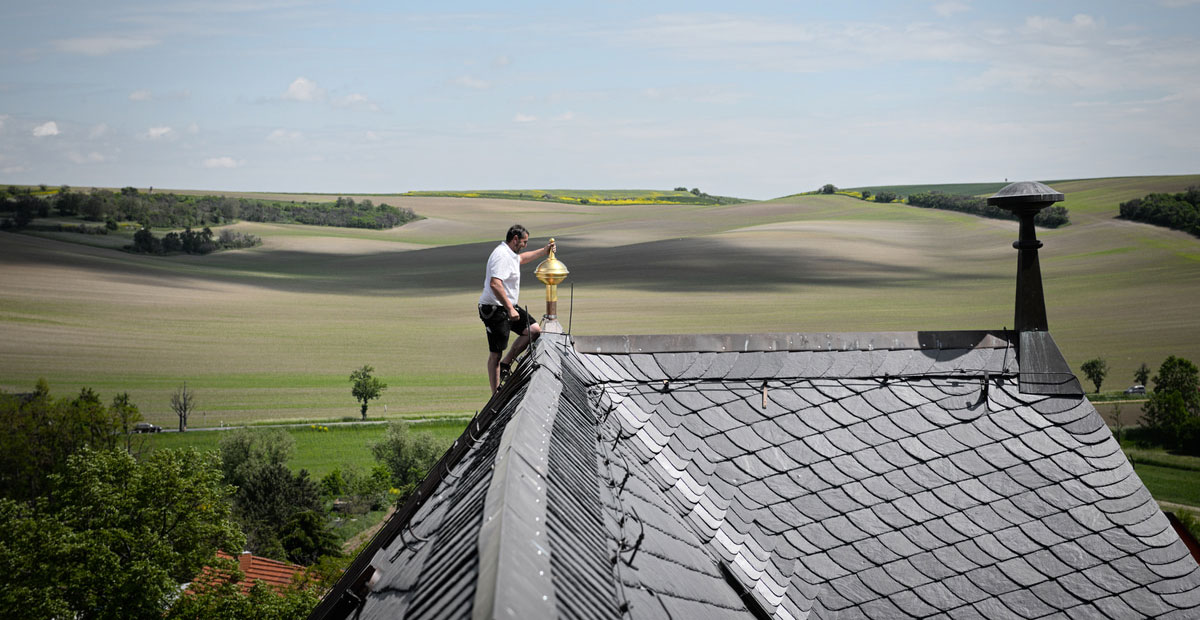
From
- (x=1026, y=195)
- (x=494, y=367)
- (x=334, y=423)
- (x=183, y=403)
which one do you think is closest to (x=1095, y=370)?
(x=334, y=423)

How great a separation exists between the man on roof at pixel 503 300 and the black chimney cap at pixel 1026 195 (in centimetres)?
352

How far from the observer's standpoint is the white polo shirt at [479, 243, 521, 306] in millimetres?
7766

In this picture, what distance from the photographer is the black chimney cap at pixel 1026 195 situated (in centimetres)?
683

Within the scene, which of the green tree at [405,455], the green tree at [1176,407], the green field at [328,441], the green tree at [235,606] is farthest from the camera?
the green field at [328,441]

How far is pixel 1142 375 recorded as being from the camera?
48.2m

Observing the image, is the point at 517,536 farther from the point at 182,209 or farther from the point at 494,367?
the point at 182,209

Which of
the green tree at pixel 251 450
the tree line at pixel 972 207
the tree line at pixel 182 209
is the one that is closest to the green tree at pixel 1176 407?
the tree line at pixel 972 207

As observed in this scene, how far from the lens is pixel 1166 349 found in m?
48.5

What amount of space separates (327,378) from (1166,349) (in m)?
50.7

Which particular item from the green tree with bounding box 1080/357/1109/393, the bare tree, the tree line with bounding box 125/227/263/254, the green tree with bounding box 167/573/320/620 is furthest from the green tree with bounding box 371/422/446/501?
the green tree with bounding box 1080/357/1109/393

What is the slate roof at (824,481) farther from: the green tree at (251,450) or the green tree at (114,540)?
the green tree at (251,450)

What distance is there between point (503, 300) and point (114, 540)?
927 inches

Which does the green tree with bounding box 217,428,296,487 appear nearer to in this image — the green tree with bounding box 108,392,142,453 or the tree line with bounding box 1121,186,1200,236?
the green tree with bounding box 108,392,142,453

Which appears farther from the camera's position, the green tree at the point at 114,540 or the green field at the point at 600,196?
the green field at the point at 600,196
